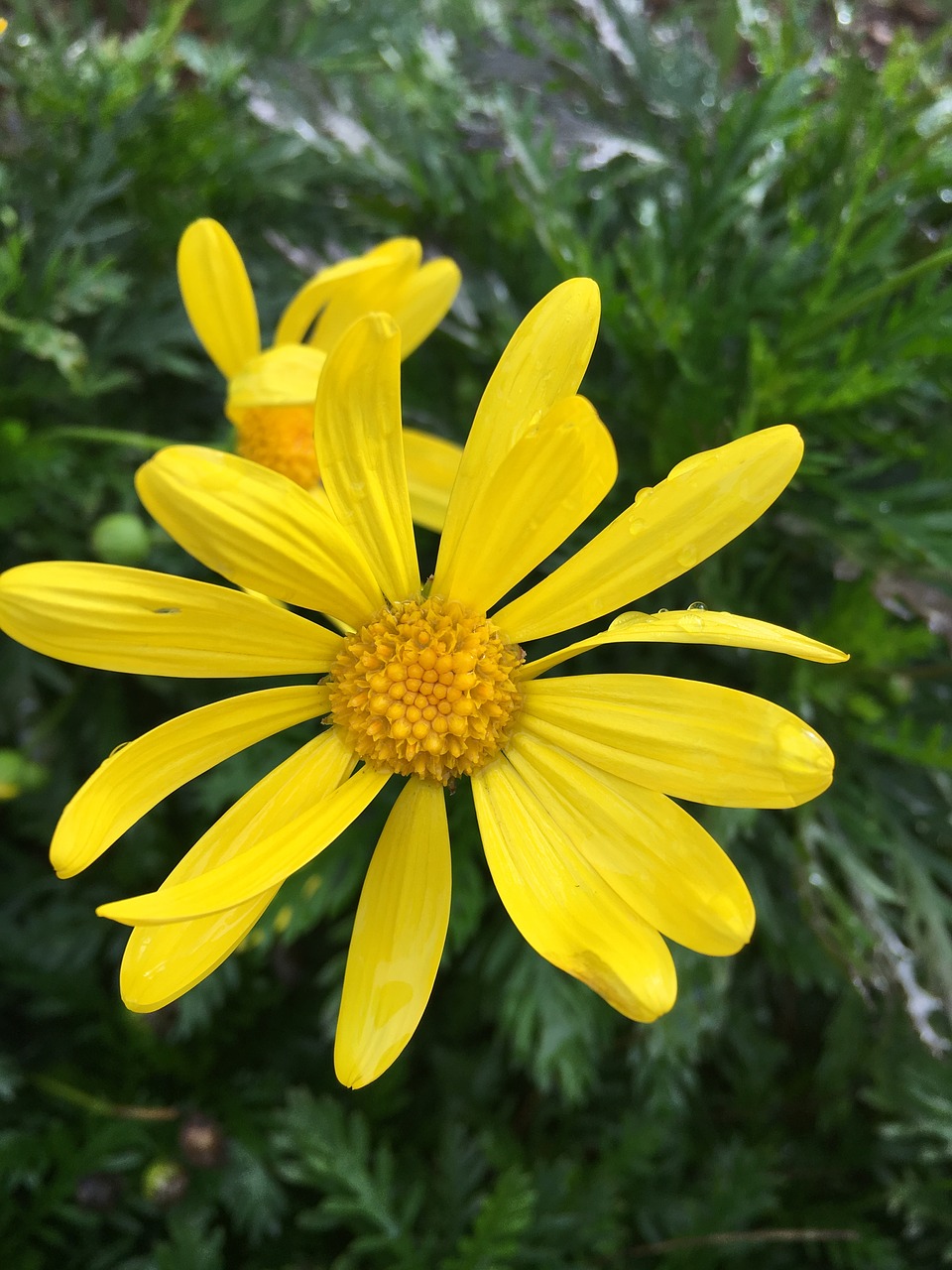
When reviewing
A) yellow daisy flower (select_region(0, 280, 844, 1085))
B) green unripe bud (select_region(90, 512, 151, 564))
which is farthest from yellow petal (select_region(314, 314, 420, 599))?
green unripe bud (select_region(90, 512, 151, 564))

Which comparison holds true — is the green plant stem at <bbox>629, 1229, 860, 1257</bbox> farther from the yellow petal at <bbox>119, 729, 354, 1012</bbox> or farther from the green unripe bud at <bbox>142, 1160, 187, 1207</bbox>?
the yellow petal at <bbox>119, 729, 354, 1012</bbox>

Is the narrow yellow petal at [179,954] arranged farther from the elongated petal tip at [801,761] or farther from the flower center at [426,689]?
the elongated petal tip at [801,761]

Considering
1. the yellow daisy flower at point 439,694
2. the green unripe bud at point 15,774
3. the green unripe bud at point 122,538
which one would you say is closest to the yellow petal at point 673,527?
the yellow daisy flower at point 439,694

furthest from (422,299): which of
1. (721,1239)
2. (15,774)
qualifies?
(721,1239)

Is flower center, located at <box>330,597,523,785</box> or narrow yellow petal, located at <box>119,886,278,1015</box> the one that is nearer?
narrow yellow petal, located at <box>119,886,278,1015</box>

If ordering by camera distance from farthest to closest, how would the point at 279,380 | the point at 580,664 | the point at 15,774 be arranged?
the point at 580,664 < the point at 15,774 < the point at 279,380

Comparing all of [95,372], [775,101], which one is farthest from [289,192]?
[775,101]

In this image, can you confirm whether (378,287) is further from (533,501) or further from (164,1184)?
(164,1184)
